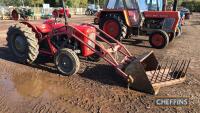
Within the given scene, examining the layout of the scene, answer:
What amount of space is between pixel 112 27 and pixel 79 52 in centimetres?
545

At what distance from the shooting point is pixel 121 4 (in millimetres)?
12055

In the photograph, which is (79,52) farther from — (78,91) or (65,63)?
(78,91)

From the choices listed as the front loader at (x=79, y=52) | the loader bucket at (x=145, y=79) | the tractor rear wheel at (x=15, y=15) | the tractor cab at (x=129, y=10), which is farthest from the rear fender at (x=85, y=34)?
the tractor rear wheel at (x=15, y=15)

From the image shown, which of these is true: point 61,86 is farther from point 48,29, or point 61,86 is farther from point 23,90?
point 48,29

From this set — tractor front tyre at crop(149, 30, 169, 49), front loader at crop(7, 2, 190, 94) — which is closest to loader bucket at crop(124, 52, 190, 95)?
front loader at crop(7, 2, 190, 94)

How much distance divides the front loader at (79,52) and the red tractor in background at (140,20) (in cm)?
400

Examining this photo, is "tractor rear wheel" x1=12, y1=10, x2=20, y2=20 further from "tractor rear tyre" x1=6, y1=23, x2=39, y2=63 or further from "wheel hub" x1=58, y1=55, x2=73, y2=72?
"wheel hub" x1=58, y1=55, x2=73, y2=72

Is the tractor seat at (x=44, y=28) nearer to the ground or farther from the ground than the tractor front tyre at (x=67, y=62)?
farther from the ground

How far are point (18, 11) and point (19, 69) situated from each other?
19.0 m

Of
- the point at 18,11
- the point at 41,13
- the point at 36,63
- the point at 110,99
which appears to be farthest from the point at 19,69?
the point at 41,13

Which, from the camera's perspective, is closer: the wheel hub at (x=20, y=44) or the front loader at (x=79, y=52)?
the front loader at (x=79, y=52)

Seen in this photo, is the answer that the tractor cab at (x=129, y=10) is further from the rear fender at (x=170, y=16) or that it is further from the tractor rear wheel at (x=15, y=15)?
the tractor rear wheel at (x=15, y=15)

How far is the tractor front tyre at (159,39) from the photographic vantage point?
35.0 feet

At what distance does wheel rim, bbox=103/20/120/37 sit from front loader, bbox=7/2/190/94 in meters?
4.36
